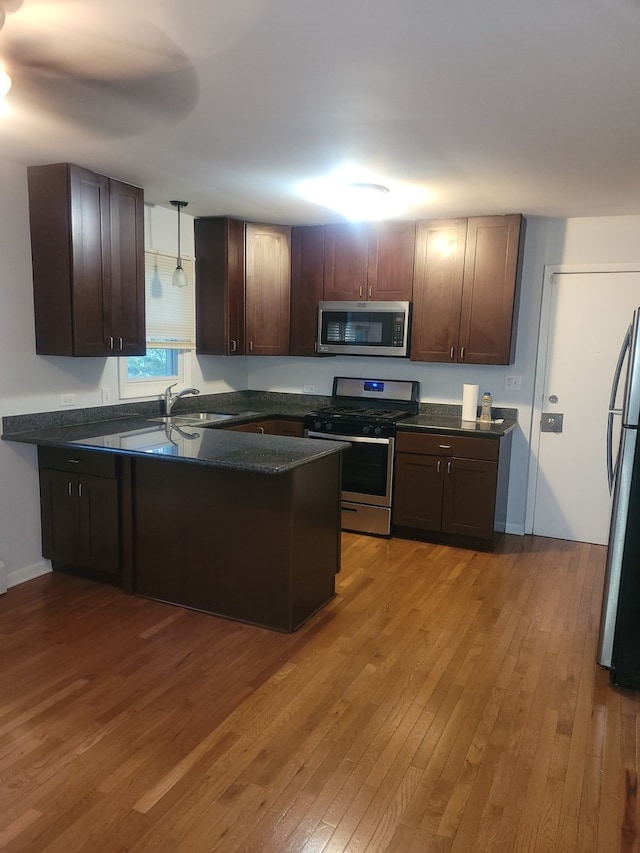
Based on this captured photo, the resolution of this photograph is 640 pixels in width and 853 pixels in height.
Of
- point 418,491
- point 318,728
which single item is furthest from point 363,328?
point 318,728

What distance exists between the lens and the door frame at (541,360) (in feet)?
14.0

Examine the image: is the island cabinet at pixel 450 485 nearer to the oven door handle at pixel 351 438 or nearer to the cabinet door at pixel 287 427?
the oven door handle at pixel 351 438

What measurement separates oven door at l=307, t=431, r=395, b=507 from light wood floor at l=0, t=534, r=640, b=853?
107 centimetres

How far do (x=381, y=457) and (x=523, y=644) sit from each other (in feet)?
5.91

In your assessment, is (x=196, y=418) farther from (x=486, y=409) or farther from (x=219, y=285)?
(x=486, y=409)

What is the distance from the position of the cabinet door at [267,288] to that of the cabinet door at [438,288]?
1.12m

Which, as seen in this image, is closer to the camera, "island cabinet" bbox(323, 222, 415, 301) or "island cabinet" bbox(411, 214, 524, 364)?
"island cabinet" bbox(411, 214, 524, 364)

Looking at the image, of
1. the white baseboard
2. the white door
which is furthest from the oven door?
the white baseboard

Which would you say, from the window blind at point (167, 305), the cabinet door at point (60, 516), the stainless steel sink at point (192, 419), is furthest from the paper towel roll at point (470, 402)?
the cabinet door at point (60, 516)

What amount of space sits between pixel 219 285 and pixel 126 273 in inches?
45.5

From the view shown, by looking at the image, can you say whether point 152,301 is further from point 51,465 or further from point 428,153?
point 428,153

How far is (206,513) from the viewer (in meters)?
3.12

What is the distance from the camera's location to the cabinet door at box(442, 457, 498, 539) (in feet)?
13.6

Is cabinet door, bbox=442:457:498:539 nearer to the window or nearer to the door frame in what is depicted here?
the door frame
